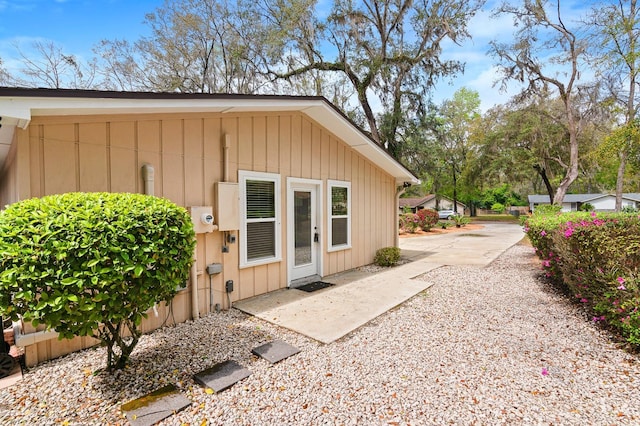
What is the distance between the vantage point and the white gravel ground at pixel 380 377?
2475mm

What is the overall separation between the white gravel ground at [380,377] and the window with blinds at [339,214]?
298 cm

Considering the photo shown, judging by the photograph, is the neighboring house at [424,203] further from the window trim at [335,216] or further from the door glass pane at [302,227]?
the door glass pane at [302,227]

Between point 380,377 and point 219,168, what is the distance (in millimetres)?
3632

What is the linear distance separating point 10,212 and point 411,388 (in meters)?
3.74

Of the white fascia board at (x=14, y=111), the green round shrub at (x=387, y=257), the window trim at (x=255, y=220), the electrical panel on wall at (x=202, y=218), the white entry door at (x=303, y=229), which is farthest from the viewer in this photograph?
the green round shrub at (x=387, y=257)

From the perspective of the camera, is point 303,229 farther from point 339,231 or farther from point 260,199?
point 260,199

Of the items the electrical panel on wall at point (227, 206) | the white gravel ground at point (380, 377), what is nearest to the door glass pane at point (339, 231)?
the electrical panel on wall at point (227, 206)

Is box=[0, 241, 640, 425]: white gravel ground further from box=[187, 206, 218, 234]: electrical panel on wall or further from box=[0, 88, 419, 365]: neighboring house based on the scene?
box=[187, 206, 218, 234]: electrical panel on wall

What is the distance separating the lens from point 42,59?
12.6 metres

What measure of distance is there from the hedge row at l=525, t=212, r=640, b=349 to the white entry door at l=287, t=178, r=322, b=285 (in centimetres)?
442

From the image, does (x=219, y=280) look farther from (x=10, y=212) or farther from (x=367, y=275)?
(x=367, y=275)

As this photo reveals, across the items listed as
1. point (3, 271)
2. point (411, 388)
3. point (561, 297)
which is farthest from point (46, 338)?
point (561, 297)

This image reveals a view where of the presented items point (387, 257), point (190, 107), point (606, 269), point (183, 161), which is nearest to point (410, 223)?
point (387, 257)

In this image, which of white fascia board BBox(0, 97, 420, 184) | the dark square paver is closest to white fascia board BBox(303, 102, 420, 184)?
white fascia board BBox(0, 97, 420, 184)
